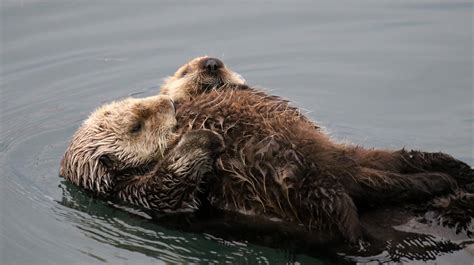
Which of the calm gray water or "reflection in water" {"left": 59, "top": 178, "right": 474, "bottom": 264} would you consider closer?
"reflection in water" {"left": 59, "top": 178, "right": 474, "bottom": 264}

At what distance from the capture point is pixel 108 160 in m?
5.27

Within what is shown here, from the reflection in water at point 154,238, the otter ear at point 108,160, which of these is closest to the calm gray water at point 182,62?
the reflection in water at point 154,238

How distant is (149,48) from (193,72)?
302 cm

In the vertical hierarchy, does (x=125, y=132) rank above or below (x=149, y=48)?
below

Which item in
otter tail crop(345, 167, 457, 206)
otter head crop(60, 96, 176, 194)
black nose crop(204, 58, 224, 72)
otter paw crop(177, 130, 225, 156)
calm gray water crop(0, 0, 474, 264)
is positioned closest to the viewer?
otter tail crop(345, 167, 457, 206)

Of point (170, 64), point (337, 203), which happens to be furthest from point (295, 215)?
point (170, 64)

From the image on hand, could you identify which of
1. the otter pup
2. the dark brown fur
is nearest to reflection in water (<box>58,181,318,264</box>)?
the otter pup

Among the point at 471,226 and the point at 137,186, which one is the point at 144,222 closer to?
the point at 137,186

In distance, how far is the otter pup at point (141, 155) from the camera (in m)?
4.89

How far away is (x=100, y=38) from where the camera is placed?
29.4ft

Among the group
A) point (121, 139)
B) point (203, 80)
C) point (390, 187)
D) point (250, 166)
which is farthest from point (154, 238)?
point (390, 187)

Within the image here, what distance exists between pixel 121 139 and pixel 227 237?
0.89m

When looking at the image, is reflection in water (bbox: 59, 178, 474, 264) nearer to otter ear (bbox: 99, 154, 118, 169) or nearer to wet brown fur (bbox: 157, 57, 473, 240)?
wet brown fur (bbox: 157, 57, 473, 240)

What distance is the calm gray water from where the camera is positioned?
17.5 feet
